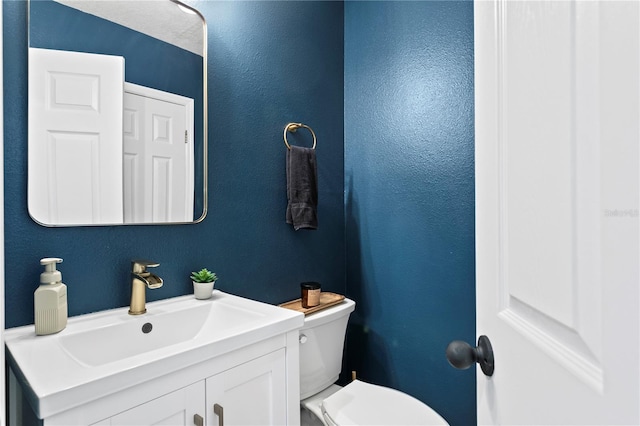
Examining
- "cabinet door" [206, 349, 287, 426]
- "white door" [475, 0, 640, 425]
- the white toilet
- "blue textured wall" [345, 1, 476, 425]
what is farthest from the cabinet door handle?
"blue textured wall" [345, 1, 476, 425]

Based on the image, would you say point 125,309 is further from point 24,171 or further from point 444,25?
point 444,25

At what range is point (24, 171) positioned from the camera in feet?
3.15

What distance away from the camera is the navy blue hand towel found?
160 cm

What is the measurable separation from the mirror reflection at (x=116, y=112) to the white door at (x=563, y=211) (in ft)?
3.47

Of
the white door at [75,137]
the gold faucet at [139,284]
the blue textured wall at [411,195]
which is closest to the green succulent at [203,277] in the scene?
the gold faucet at [139,284]

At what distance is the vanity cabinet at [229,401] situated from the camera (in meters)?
0.76

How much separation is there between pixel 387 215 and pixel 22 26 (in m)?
1.51

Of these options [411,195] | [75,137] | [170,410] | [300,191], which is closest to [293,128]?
[300,191]

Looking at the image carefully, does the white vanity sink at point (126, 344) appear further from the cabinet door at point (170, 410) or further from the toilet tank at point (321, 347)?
the toilet tank at point (321, 347)

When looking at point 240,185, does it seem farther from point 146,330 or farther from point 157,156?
point 146,330

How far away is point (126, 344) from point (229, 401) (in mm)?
350

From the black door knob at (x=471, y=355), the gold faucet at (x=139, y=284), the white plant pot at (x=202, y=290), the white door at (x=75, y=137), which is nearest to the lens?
the black door knob at (x=471, y=355)

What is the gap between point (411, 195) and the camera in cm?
170

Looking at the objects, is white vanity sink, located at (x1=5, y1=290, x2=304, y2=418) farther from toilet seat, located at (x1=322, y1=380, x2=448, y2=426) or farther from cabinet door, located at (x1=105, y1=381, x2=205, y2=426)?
toilet seat, located at (x1=322, y1=380, x2=448, y2=426)
